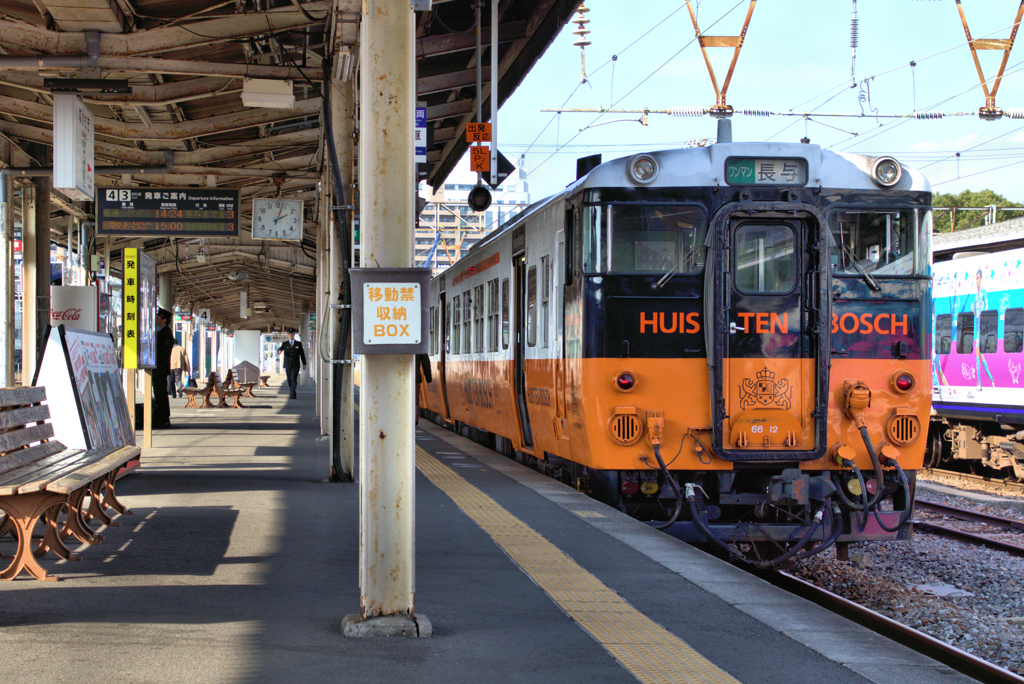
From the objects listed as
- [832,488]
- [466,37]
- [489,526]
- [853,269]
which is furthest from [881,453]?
[466,37]

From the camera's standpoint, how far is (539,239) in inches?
370

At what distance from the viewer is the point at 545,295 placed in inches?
361

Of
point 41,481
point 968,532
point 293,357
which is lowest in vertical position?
point 968,532

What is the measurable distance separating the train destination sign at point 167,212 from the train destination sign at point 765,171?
10.3m

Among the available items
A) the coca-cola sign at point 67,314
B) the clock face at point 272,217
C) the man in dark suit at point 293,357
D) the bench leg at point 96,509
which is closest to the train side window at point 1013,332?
the clock face at point 272,217

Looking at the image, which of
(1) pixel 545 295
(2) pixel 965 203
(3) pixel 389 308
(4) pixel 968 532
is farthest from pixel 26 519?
(2) pixel 965 203

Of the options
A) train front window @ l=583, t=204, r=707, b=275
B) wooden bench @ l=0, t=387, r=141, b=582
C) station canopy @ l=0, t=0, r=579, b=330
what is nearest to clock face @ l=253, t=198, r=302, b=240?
station canopy @ l=0, t=0, r=579, b=330

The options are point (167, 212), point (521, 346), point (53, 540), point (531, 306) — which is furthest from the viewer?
point (167, 212)

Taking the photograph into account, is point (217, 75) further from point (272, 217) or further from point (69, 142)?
point (272, 217)

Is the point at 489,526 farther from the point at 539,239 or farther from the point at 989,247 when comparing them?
the point at 989,247

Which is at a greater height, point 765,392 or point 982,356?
point 982,356

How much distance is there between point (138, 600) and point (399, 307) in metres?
2.00

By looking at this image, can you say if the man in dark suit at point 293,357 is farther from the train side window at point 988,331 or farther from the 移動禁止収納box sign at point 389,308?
the 移動禁止収納box sign at point 389,308

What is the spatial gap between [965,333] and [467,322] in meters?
7.23
